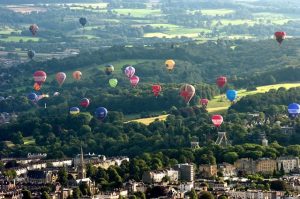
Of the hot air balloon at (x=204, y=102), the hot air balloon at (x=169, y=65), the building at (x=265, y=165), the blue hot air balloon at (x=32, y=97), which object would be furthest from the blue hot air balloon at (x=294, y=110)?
the hot air balloon at (x=169, y=65)

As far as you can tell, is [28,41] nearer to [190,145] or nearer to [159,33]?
[159,33]

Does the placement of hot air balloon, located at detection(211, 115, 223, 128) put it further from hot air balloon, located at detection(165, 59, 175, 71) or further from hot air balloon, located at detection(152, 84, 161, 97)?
hot air balloon, located at detection(165, 59, 175, 71)

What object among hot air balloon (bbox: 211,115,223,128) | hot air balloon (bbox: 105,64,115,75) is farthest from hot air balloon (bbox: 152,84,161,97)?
hot air balloon (bbox: 105,64,115,75)

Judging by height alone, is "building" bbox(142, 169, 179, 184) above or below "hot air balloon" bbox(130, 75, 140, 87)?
above

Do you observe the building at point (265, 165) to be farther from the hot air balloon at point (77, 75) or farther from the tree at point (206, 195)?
the hot air balloon at point (77, 75)

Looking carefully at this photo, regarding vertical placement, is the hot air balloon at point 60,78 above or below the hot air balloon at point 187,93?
below

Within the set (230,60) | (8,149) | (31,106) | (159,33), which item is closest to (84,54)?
(230,60)
